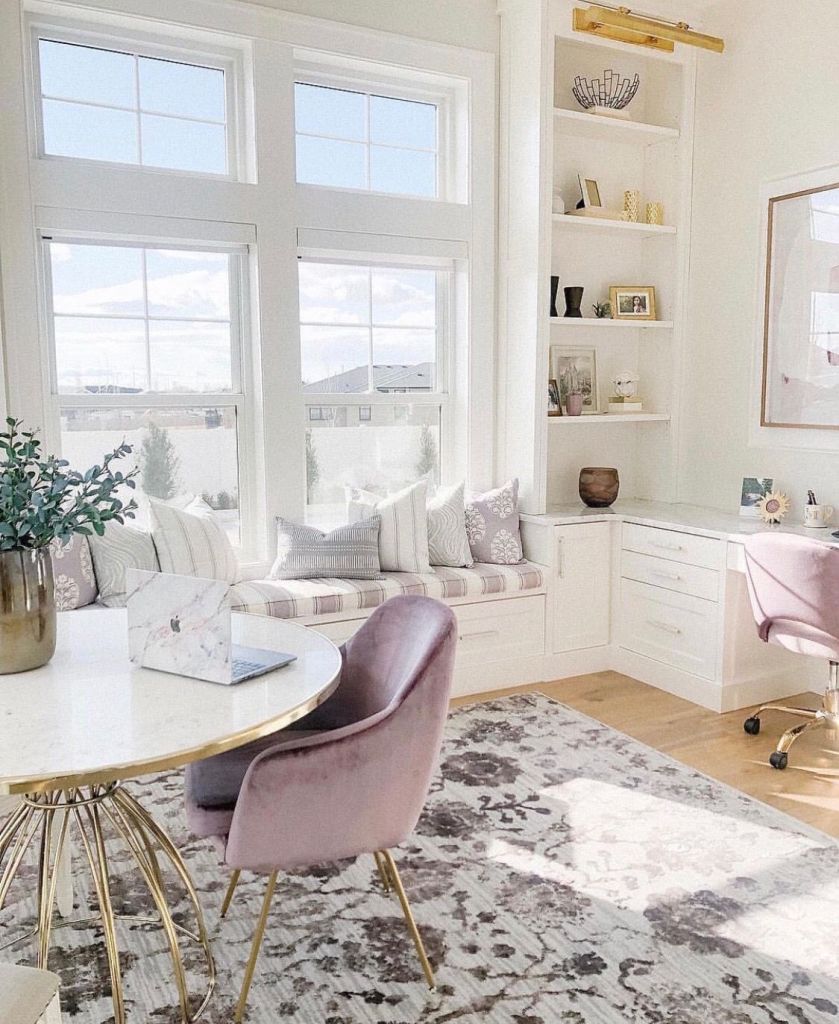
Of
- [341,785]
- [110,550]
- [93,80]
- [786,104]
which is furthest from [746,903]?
[93,80]

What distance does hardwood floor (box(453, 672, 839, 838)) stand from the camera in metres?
2.91

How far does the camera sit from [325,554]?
3.66 meters

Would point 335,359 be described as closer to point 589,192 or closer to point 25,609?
point 589,192

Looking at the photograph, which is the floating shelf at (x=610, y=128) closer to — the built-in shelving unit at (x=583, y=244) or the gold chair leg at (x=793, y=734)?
the built-in shelving unit at (x=583, y=244)

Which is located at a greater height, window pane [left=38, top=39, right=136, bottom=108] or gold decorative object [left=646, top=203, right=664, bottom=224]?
window pane [left=38, top=39, right=136, bottom=108]

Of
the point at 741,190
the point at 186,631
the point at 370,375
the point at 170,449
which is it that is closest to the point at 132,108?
the point at 170,449

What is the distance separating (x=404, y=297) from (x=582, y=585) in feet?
5.13

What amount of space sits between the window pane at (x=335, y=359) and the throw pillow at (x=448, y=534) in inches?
25.6

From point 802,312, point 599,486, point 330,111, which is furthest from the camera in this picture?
point 599,486

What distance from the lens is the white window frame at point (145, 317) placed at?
3361 millimetres

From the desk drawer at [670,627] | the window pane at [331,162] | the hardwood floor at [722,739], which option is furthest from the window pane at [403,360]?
the hardwood floor at [722,739]

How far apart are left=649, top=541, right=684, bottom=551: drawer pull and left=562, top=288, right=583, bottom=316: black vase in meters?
1.17

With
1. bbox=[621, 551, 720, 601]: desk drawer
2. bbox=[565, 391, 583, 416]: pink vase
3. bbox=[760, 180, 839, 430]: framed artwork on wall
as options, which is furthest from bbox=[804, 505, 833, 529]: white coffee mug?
bbox=[565, 391, 583, 416]: pink vase

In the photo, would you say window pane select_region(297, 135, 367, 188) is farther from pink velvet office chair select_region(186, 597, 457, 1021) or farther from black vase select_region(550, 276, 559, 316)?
pink velvet office chair select_region(186, 597, 457, 1021)
